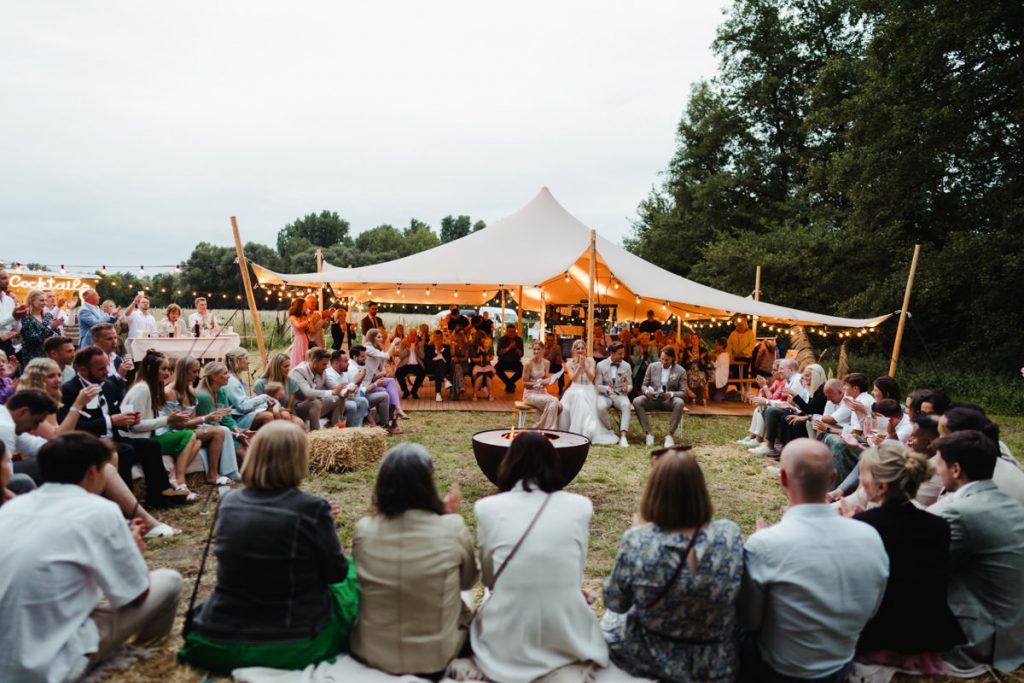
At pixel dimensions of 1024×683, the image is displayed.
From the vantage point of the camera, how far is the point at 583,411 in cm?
774

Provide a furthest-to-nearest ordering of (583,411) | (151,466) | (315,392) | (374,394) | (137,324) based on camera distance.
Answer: (137,324) → (374,394) → (583,411) → (315,392) → (151,466)

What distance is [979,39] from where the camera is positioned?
1366cm

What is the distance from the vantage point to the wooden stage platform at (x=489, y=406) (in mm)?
9789

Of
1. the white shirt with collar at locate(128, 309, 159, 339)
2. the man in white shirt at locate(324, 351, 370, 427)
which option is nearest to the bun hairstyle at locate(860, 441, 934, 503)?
the man in white shirt at locate(324, 351, 370, 427)

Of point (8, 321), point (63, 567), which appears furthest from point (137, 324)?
point (63, 567)

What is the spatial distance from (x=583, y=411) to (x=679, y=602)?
5.50m

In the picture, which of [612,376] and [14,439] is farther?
[612,376]

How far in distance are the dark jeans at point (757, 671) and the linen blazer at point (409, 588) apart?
1119mm

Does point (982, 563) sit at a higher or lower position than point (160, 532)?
higher

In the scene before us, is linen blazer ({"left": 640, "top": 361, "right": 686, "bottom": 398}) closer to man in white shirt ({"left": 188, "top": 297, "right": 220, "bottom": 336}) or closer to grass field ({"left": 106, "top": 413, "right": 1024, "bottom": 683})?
grass field ({"left": 106, "top": 413, "right": 1024, "bottom": 683})

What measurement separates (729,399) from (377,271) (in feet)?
22.7

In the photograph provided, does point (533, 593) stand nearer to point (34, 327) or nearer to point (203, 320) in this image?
point (34, 327)

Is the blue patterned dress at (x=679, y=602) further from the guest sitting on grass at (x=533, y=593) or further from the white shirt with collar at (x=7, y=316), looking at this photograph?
the white shirt with collar at (x=7, y=316)

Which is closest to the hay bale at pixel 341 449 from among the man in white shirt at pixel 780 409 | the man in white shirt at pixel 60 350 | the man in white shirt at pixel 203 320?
the man in white shirt at pixel 60 350
